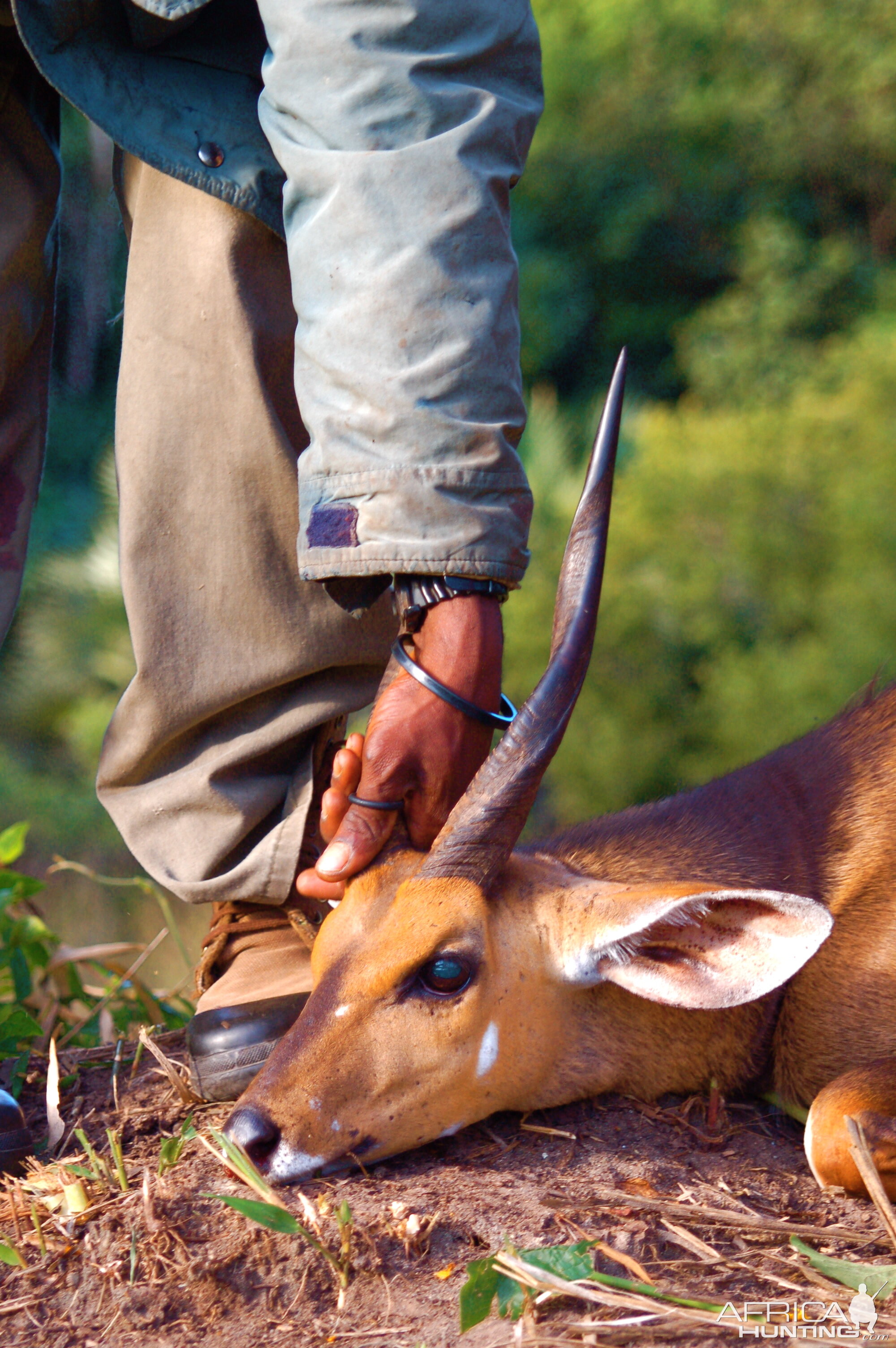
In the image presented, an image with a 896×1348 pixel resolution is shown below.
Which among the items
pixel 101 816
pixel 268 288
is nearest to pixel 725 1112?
pixel 268 288

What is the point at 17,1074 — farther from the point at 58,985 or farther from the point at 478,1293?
the point at 478,1293

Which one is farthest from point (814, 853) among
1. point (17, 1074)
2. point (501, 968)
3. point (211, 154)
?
point (211, 154)

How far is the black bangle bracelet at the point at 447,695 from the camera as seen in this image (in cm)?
219

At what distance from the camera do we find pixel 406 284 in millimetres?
2166

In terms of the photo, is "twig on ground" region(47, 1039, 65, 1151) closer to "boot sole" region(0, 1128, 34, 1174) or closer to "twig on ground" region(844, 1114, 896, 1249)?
"boot sole" region(0, 1128, 34, 1174)

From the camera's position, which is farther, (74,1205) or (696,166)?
(696,166)

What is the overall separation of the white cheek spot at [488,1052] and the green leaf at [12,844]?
5.30 feet

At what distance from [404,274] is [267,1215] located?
4.66 feet

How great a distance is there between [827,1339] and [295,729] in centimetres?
146

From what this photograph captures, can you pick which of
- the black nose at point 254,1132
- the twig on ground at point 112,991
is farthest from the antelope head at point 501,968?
the twig on ground at point 112,991

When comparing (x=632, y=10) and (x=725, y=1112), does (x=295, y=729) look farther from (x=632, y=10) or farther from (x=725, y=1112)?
(x=632, y=10)

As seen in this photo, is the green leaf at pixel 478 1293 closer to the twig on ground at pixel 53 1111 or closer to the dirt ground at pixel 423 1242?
the dirt ground at pixel 423 1242

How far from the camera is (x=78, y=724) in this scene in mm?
8820

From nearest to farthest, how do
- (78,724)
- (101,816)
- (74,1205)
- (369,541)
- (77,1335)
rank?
(77,1335) → (74,1205) → (369,541) → (101,816) → (78,724)
